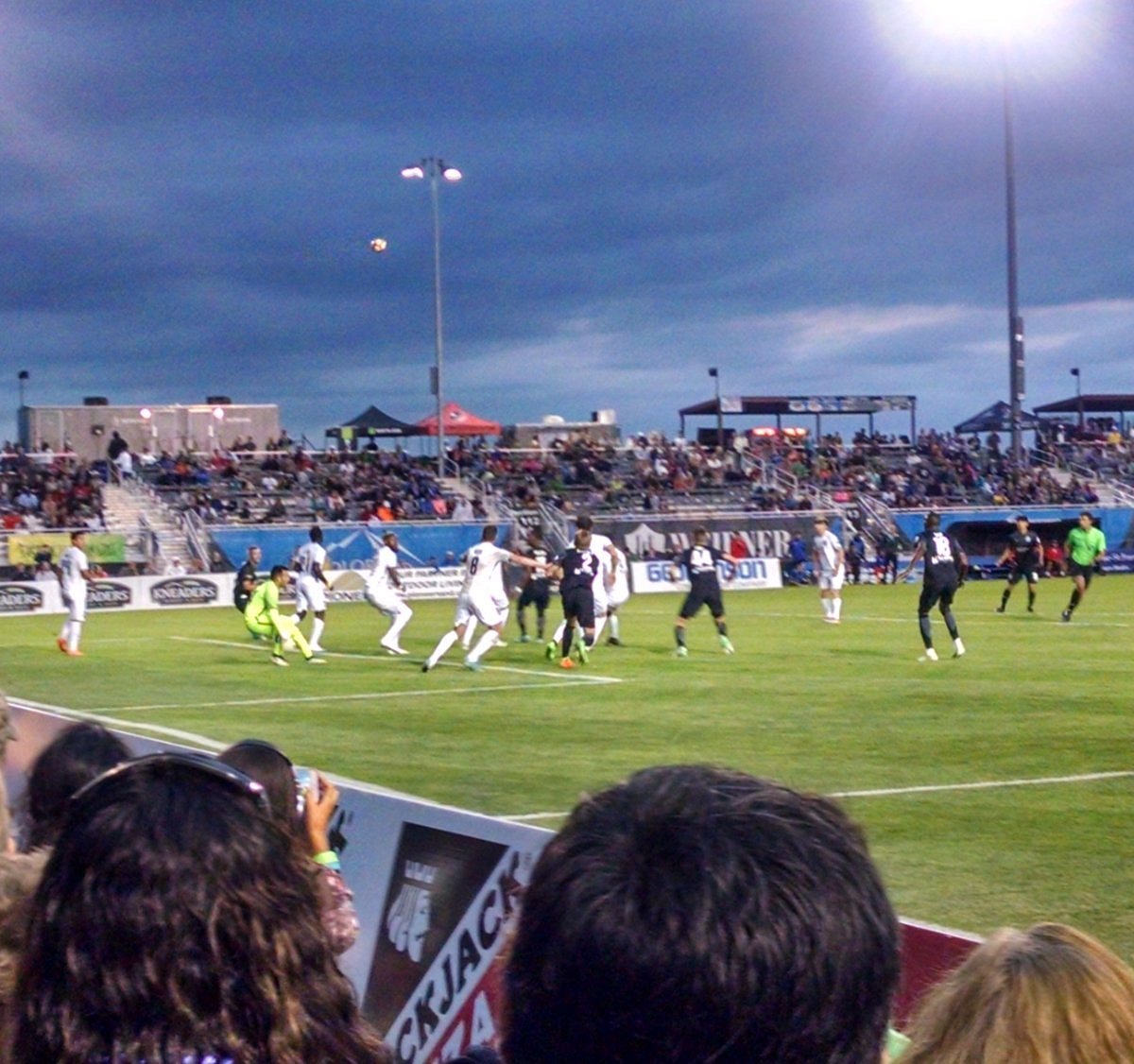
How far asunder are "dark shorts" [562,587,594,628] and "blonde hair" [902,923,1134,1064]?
2133 centimetres

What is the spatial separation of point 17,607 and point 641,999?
42137mm

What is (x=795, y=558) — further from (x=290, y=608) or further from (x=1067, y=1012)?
(x=1067, y=1012)

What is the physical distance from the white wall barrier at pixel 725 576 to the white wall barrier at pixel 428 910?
37.8 m

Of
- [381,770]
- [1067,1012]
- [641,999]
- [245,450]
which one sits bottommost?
[381,770]

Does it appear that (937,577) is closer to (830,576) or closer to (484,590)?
(484,590)

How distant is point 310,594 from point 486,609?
488 centimetres

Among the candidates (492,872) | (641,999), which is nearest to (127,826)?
(641,999)

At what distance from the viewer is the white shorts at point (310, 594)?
2709 cm

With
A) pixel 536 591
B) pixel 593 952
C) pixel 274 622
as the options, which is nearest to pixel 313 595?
pixel 274 622

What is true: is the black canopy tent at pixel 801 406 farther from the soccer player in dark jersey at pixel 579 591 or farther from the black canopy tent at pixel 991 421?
the soccer player in dark jersey at pixel 579 591

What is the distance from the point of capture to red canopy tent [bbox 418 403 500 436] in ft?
212

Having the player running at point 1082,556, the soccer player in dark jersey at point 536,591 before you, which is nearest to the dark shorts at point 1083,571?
the player running at point 1082,556

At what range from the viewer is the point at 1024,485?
58594mm

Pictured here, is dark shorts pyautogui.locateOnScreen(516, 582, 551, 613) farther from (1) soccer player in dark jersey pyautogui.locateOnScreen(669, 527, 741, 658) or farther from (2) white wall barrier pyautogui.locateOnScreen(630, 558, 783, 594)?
(2) white wall barrier pyautogui.locateOnScreen(630, 558, 783, 594)
